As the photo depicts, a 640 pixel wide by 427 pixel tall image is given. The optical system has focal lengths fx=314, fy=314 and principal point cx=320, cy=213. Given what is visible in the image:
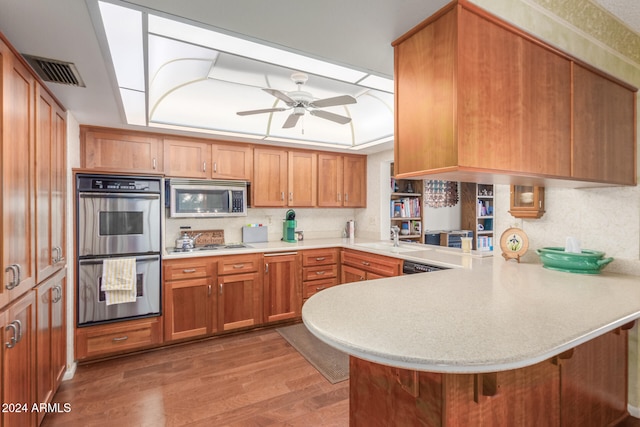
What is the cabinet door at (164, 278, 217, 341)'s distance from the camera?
310 centimetres

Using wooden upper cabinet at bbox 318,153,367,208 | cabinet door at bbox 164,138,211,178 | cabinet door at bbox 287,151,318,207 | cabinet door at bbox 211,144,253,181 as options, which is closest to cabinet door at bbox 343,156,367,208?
wooden upper cabinet at bbox 318,153,367,208

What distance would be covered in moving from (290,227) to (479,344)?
3341 millimetres

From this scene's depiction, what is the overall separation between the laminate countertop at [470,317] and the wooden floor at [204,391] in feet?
3.80

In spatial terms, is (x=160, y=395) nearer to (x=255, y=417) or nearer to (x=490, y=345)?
(x=255, y=417)

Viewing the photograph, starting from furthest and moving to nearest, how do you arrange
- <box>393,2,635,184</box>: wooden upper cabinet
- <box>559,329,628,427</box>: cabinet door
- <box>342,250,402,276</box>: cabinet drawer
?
<box>342,250,402,276</box>: cabinet drawer
<box>559,329,628,427</box>: cabinet door
<box>393,2,635,184</box>: wooden upper cabinet

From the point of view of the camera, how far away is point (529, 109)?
1438 mm

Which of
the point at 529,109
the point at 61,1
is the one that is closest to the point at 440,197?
the point at 529,109

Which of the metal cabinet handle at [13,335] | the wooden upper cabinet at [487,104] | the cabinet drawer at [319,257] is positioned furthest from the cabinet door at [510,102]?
the cabinet drawer at [319,257]

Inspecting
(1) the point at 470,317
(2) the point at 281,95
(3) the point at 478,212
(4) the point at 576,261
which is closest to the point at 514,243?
Result: (4) the point at 576,261

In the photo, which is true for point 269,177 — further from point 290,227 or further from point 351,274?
point 351,274

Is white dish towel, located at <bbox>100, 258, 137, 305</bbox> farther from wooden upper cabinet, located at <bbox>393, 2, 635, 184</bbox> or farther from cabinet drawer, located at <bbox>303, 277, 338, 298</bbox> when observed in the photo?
wooden upper cabinet, located at <bbox>393, 2, 635, 184</bbox>

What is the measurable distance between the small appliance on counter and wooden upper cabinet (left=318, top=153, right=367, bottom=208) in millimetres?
409

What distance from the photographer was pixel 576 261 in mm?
1908

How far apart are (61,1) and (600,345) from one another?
309 cm
